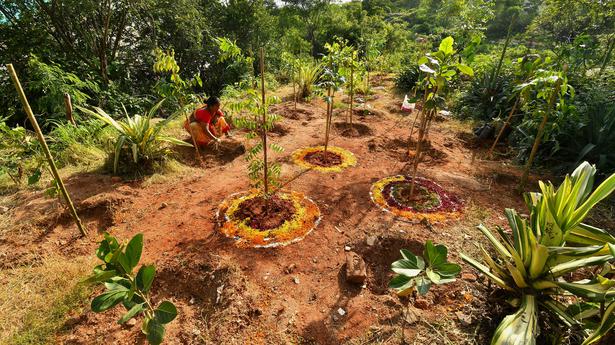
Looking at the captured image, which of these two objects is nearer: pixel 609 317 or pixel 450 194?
pixel 609 317

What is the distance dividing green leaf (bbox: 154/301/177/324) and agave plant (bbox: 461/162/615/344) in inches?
58.9

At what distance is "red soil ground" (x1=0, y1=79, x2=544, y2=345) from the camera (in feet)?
5.42

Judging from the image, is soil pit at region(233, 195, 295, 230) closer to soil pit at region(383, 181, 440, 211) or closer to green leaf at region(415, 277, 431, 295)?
soil pit at region(383, 181, 440, 211)

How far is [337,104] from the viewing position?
590 cm

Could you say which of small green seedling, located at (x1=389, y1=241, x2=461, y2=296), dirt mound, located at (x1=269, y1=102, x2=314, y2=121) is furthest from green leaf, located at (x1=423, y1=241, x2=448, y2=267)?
dirt mound, located at (x1=269, y1=102, x2=314, y2=121)

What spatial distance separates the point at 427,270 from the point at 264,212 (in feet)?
4.81

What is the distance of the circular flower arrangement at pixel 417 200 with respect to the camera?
263cm

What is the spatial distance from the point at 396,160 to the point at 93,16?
6.39 metres

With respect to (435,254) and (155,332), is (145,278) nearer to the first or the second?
(155,332)

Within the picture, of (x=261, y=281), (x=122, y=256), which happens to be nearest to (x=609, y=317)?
(x=261, y=281)

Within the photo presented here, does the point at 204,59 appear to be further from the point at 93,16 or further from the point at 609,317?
the point at 609,317

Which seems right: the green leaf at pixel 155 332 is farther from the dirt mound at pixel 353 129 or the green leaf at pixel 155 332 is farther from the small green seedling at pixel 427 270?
the dirt mound at pixel 353 129

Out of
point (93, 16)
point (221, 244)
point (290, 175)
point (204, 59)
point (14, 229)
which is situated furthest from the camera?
point (204, 59)

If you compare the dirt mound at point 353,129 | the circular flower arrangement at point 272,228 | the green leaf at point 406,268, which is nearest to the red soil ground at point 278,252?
the circular flower arrangement at point 272,228
